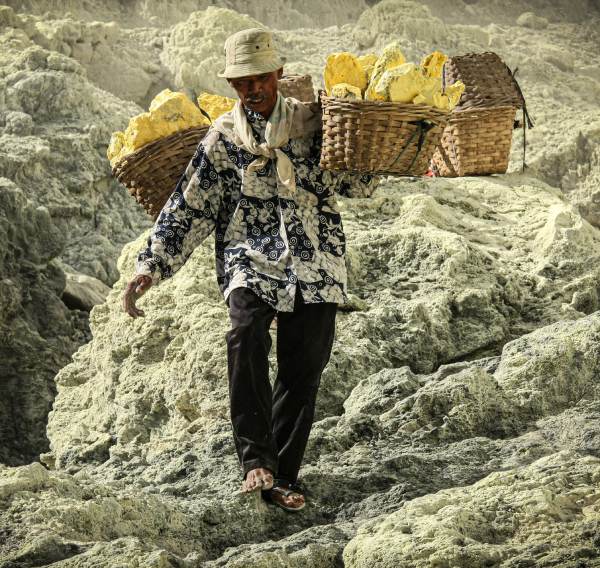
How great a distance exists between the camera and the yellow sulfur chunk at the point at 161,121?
16.9ft

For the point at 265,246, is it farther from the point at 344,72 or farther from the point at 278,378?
the point at 344,72

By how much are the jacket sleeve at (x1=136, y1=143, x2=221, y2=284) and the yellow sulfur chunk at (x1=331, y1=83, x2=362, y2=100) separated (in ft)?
1.77

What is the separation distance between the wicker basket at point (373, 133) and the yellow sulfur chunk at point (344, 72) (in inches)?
7.4

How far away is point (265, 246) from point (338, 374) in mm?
1133

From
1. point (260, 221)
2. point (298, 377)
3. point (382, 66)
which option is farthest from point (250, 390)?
point (382, 66)

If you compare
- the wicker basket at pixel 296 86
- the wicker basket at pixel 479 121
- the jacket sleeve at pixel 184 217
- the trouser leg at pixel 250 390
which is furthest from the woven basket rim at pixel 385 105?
the wicker basket at pixel 479 121

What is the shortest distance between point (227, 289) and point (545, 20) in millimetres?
9991

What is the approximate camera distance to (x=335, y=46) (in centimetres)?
1202

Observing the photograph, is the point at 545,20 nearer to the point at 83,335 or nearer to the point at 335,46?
the point at 335,46

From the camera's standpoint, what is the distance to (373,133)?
14.9 ft

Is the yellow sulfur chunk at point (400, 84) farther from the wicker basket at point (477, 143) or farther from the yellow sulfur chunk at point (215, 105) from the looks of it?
the wicker basket at point (477, 143)

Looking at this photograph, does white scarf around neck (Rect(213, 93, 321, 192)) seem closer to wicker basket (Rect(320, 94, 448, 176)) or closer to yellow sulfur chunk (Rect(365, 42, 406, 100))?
wicker basket (Rect(320, 94, 448, 176))

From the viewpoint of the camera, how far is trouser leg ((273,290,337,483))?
15.0 ft

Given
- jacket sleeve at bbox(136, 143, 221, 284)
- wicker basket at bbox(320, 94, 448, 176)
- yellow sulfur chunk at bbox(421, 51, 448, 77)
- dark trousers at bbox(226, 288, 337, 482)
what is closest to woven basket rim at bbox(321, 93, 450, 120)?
wicker basket at bbox(320, 94, 448, 176)
